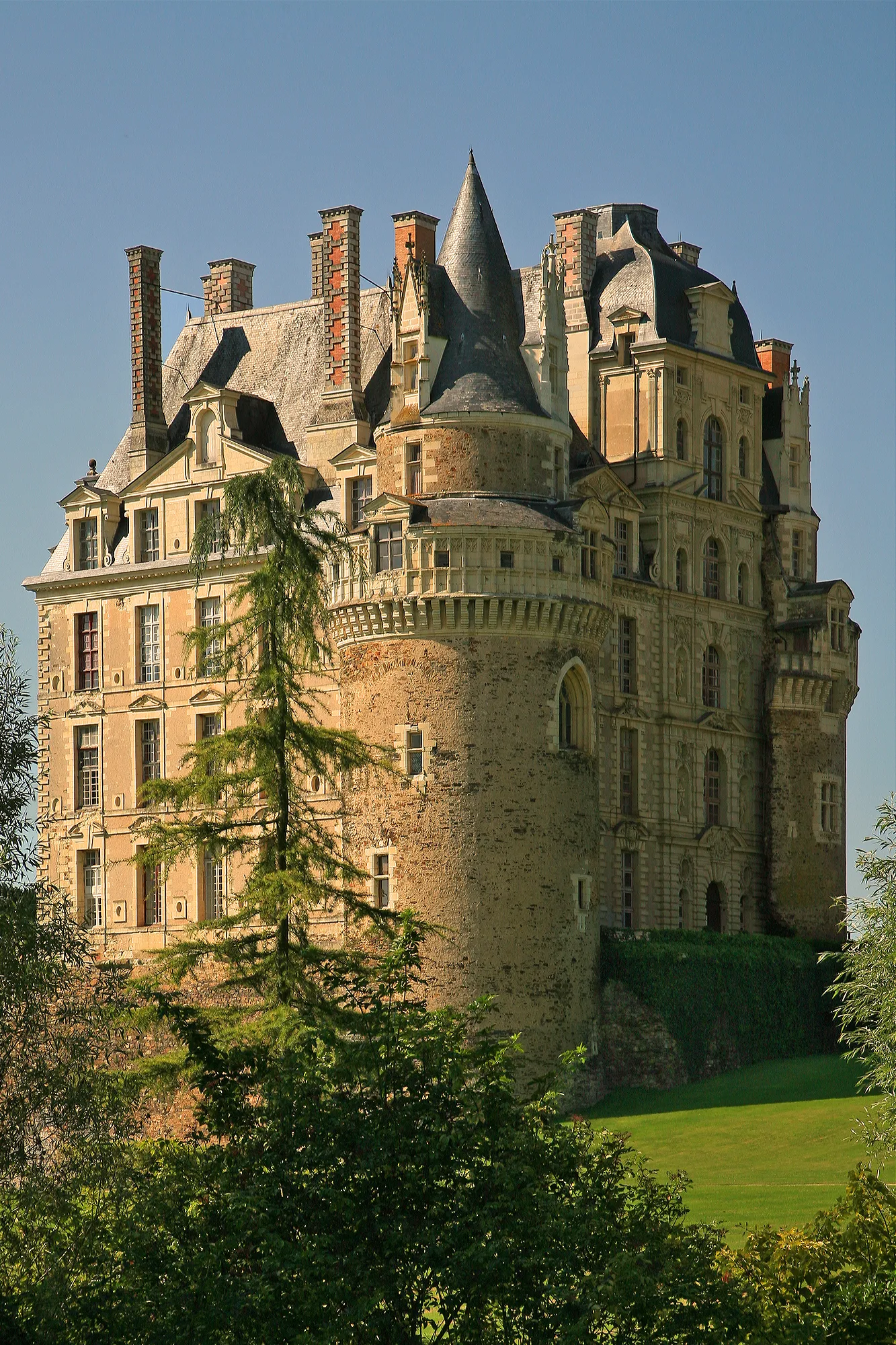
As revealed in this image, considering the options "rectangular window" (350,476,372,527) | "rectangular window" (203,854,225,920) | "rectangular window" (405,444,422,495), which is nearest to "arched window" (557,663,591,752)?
"rectangular window" (405,444,422,495)

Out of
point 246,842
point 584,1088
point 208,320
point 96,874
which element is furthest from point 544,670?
point 208,320

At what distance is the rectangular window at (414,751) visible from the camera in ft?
177

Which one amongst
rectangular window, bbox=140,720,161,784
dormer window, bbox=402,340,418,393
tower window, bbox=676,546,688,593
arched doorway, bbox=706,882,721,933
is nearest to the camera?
dormer window, bbox=402,340,418,393

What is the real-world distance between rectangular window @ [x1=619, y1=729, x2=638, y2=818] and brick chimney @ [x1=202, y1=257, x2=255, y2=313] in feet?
57.3

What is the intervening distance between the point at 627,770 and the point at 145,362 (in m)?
17.3

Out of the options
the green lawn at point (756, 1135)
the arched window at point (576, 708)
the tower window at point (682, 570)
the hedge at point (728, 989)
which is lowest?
the green lawn at point (756, 1135)

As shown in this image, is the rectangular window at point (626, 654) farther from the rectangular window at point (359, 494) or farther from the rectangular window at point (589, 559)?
the rectangular window at point (589, 559)

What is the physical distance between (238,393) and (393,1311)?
39.6 meters

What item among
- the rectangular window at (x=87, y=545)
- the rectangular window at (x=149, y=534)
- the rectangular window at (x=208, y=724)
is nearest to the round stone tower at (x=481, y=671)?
the rectangular window at (x=208, y=724)

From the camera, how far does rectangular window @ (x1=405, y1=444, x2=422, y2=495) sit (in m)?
55.3

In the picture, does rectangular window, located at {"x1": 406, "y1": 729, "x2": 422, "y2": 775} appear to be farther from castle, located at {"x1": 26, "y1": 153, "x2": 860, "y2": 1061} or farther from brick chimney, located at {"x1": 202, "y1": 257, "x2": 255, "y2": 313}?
brick chimney, located at {"x1": 202, "y1": 257, "x2": 255, "y2": 313}

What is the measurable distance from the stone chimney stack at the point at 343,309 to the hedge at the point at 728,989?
1594 cm

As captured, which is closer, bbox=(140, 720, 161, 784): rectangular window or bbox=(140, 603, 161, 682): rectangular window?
bbox=(140, 720, 161, 784): rectangular window

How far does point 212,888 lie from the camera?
207 ft
